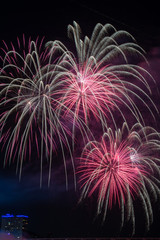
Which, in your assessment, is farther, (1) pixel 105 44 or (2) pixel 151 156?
(2) pixel 151 156

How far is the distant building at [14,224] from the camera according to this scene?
5628cm

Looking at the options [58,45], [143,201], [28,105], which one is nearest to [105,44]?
[58,45]

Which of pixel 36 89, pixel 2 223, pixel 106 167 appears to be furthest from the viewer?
pixel 2 223

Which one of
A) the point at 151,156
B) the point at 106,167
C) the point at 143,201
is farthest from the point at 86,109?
the point at 143,201

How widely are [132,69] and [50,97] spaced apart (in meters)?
5.74

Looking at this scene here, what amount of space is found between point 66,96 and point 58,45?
338 cm

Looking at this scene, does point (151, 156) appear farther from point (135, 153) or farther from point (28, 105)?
point (28, 105)

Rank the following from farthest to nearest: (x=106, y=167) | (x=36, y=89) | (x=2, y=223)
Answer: (x=2, y=223)
(x=106, y=167)
(x=36, y=89)

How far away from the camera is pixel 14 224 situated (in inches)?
2323

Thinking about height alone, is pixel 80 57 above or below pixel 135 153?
above

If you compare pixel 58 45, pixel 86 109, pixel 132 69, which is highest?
Answer: pixel 58 45

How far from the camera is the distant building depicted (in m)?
56.3

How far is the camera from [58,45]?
19.9m

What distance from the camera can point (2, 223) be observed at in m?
61.8
